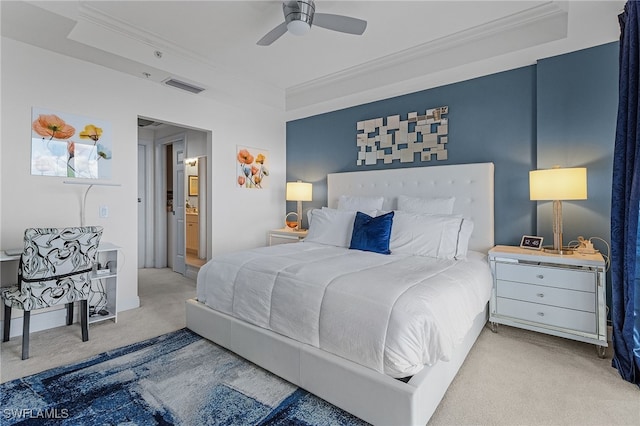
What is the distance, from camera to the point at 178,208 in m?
5.45

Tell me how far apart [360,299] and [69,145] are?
3.14 m

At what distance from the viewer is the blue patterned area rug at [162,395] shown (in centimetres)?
168

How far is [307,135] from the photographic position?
5012mm

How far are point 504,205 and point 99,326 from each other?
419 centimetres

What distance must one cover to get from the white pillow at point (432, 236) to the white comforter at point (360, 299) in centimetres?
13

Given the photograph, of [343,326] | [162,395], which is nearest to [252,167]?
[162,395]

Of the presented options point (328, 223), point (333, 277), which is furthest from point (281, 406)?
point (328, 223)

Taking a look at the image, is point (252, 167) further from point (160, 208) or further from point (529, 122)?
point (529, 122)

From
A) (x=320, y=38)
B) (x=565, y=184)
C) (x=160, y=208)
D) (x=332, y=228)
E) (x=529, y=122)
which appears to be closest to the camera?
(x=565, y=184)

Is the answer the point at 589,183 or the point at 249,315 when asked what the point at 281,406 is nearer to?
the point at 249,315

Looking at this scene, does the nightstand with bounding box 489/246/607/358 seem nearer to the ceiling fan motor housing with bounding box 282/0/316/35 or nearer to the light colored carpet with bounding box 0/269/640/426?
the light colored carpet with bounding box 0/269/640/426

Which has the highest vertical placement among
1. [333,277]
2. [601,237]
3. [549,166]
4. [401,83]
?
[401,83]

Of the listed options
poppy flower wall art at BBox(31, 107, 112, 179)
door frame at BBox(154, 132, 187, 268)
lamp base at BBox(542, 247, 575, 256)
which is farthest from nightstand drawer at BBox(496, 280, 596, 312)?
door frame at BBox(154, 132, 187, 268)

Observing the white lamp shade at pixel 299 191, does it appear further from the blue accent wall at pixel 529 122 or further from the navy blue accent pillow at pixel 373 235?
the navy blue accent pillow at pixel 373 235
